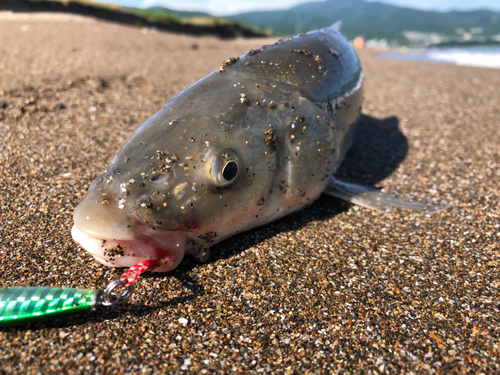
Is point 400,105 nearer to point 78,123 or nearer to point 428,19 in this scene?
point 78,123

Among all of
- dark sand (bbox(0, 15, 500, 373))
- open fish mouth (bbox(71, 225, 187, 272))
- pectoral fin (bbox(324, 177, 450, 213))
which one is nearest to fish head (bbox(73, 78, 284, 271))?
open fish mouth (bbox(71, 225, 187, 272))

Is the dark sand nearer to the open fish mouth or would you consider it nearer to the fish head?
the open fish mouth

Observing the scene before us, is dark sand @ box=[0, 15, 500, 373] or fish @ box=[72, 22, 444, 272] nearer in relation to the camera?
dark sand @ box=[0, 15, 500, 373]

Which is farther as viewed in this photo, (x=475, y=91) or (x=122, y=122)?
Answer: (x=475, y=91)

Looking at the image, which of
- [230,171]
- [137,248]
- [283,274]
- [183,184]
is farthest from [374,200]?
[137,248]

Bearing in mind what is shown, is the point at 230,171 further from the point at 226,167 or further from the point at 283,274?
the point at 283,274

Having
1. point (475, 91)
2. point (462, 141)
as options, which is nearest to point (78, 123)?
Result: point (462, 141)

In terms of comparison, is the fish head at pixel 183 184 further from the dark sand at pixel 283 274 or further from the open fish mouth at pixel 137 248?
the dark sand at pixel 283 274
